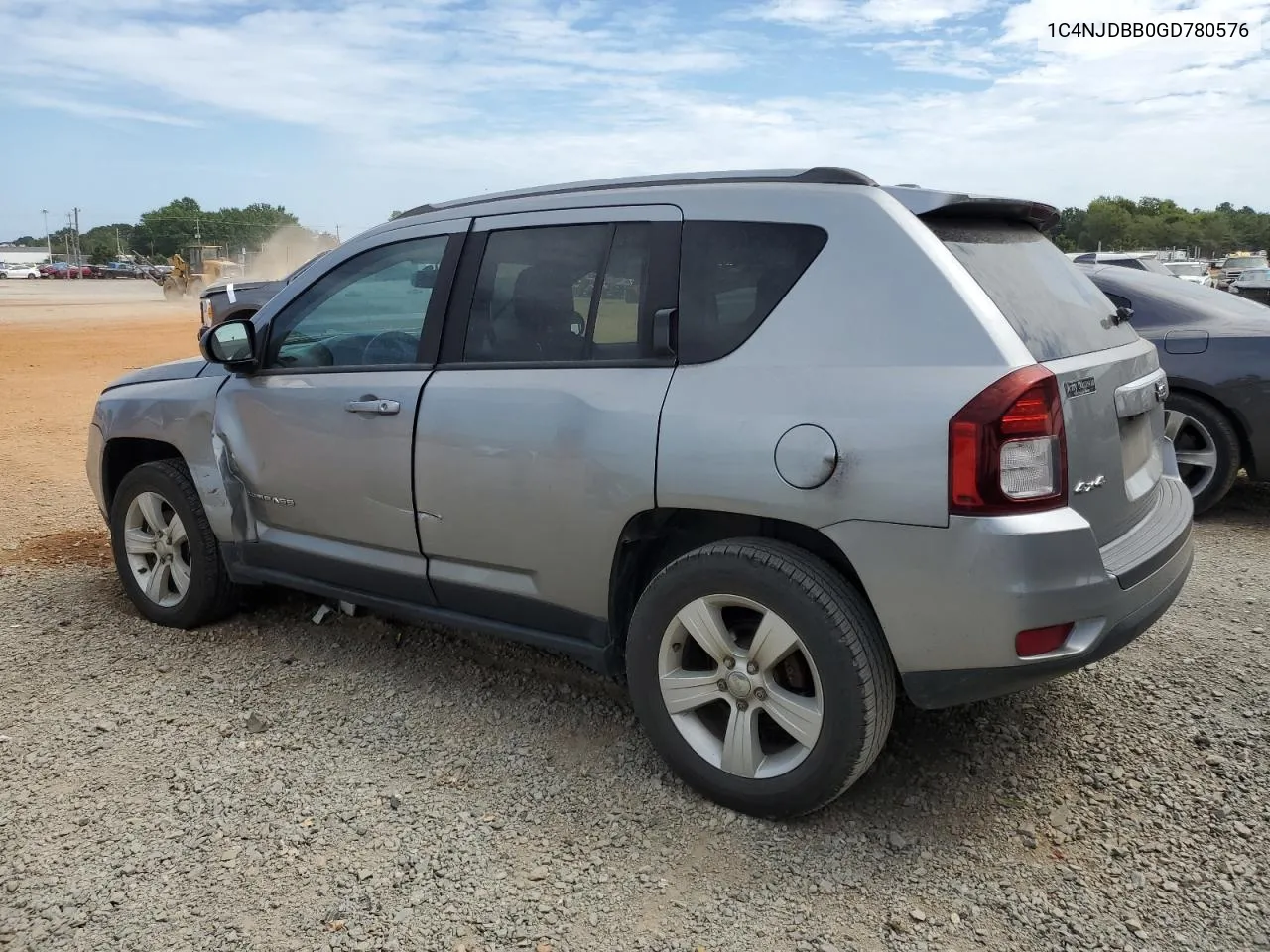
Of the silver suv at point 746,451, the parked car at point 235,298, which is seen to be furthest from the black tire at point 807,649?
the parked car at point 235,298

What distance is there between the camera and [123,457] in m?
4.86

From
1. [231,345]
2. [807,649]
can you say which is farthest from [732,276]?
[231,345]

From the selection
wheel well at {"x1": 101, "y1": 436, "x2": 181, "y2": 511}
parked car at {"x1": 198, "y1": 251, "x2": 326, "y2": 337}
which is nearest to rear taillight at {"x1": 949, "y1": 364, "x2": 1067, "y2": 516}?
wheel well at {"x1": 101, "y1": 436, "x2": 181, "y2": 511}

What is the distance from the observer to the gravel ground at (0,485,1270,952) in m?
2.58

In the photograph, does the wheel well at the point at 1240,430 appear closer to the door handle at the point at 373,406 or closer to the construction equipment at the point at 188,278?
the door handle at the point at 373,406

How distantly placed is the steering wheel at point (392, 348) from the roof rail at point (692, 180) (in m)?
0.52

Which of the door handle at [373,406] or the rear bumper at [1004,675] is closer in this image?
the rear bumper at [1004,675]

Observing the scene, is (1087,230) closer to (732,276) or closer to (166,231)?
(166,231)

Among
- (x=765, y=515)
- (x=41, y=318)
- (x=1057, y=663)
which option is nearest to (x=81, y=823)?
(x=765, y=515)

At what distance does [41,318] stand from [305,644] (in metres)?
27.0

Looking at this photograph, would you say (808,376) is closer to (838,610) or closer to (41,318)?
(838,610)

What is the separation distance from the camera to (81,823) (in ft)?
9.96

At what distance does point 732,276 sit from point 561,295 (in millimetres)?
651

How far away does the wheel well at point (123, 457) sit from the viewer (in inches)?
188
